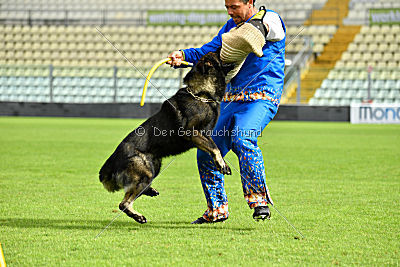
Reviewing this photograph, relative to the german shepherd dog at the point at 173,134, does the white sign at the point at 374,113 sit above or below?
below

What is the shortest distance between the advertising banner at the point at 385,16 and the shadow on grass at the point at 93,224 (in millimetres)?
22223

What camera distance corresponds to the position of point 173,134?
4758 mm

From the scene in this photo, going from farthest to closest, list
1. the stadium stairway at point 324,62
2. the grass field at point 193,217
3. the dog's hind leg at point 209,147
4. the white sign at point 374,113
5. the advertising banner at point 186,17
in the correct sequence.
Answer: the advertising banner at point 186,17 → the stadium stairway at point 324,62 → the white sign at point 374,113 → the dog's hind leg at point 209,147 → the grass field at point 193,217

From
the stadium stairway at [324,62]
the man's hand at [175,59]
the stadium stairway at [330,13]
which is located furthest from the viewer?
the stadium stairway at [330,13]

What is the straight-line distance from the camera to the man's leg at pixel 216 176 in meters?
5.00

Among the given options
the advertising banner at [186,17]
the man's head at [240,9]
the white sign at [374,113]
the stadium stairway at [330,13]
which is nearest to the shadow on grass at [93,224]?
the man's head at [240,9]

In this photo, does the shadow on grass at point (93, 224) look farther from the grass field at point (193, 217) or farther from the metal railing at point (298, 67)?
the metal railing at point (298, 67)

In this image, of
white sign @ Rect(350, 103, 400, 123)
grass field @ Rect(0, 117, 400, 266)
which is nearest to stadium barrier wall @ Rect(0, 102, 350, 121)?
white sign @ Rect(350, 103, 400, 123)

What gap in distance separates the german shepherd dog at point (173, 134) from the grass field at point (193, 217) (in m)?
0.41

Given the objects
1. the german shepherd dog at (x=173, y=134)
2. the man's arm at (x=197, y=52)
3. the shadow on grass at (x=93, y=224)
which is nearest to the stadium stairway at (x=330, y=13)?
the man's arm at (x=197, y=52)

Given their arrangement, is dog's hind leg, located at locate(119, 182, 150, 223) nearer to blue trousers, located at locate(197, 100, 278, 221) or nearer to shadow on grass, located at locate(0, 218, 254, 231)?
shadow on grass, located at locate(0, 218, 254, 231)

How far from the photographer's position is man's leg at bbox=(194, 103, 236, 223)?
500 centimetres

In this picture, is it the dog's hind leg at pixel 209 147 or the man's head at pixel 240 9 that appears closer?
the dog's hind leg at pixel 209 147

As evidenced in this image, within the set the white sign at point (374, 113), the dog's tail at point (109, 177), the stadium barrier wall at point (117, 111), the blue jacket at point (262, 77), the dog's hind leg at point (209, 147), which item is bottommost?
the stadium barrier wall at point (117, 111)
